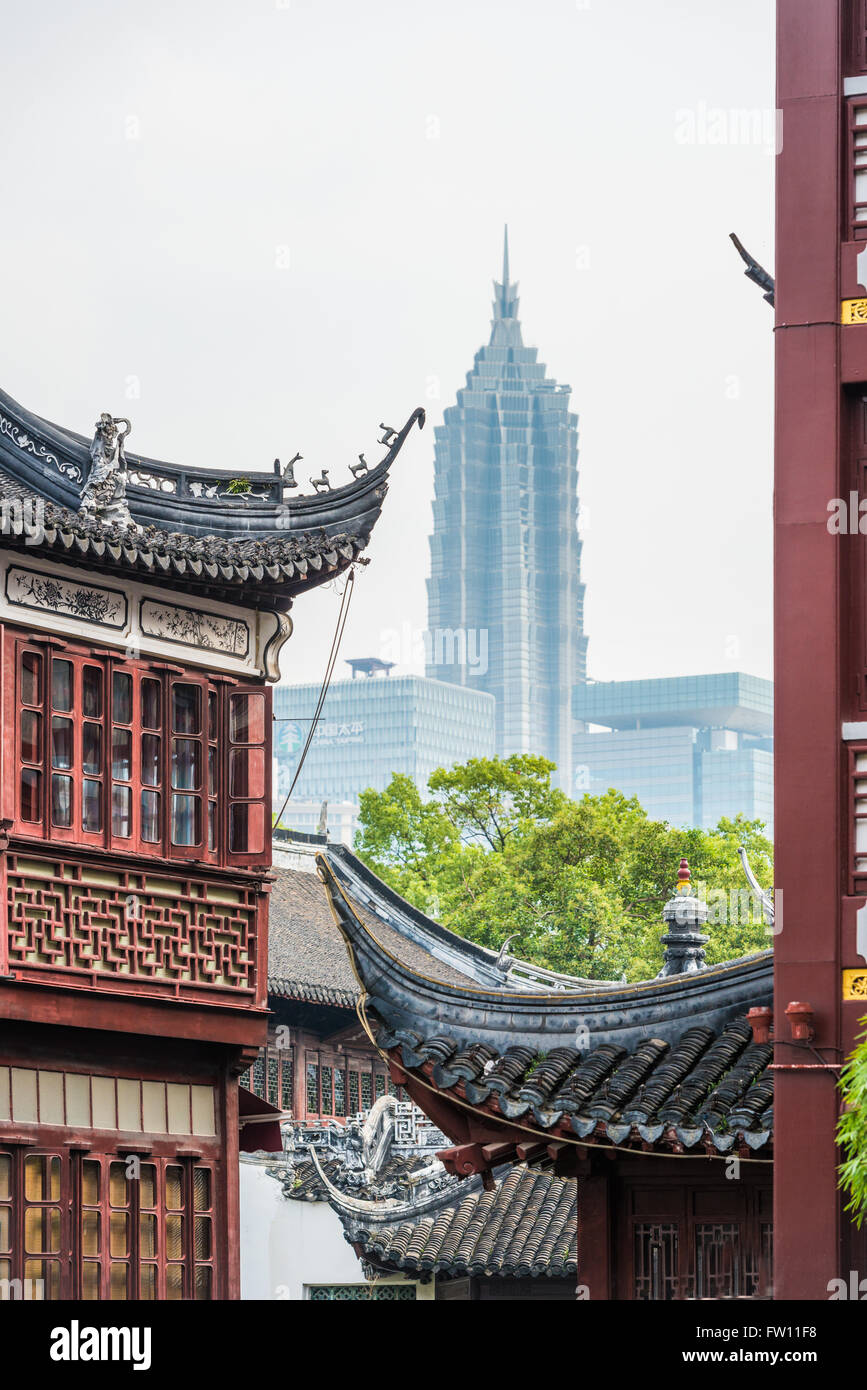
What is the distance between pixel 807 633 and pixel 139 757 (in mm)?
8824

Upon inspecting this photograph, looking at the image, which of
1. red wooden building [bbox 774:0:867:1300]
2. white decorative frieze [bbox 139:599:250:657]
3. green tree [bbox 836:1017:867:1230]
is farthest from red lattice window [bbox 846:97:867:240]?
white decorative frieze [bbox 139:599:250:657]

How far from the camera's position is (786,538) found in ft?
42.2

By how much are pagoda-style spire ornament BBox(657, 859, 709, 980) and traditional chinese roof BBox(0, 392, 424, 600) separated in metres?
5.19

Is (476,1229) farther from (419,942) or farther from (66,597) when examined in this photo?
(66,597)

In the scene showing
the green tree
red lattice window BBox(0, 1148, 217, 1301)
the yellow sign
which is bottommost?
red lattice window BBox(0, 1148, 217, 1301)

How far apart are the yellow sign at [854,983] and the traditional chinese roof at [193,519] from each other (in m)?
9.23

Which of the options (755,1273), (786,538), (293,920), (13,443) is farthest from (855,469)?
(293,920)

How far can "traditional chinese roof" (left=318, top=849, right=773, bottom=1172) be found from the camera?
1345cm

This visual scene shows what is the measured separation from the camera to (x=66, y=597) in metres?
20.0

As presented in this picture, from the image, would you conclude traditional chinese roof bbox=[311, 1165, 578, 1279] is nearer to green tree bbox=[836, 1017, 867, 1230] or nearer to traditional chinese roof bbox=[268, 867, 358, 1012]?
traditional chinese roof bbox=[268, 867, 358, 1012]

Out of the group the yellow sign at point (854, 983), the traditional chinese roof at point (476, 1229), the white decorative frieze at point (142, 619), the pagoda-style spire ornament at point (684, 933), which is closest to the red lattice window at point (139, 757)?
the white decorative frieze at point (142, 619)

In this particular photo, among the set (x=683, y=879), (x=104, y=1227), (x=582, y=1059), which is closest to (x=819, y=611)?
(x=582, y=1059)

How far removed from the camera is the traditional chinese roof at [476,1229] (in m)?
25.6
